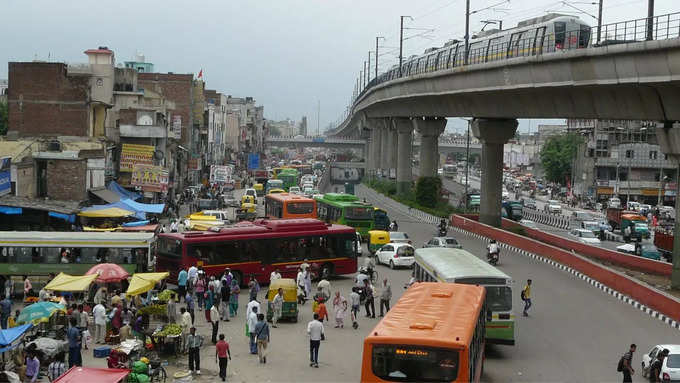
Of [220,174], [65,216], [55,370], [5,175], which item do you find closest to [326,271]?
[65,216]

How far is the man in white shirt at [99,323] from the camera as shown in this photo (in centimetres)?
2148

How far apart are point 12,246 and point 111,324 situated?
8042 mm

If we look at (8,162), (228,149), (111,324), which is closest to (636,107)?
(111,324)

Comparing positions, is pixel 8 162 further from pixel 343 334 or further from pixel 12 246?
pixel 343 334

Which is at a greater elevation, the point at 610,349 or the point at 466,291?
the point at 466,291

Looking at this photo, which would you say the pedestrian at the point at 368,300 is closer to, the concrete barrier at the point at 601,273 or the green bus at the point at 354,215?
the concrete barrier at the point at 601,273

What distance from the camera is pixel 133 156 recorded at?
56.0 meters

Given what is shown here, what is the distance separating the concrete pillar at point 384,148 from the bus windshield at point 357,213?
60.5 m

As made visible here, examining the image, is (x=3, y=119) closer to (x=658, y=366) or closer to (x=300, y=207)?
(x=300, y=207)

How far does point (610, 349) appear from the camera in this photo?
71.4 feet

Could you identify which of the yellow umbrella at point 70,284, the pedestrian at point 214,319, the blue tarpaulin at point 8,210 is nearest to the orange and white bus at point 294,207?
the blue tarpaulin at point 8,210

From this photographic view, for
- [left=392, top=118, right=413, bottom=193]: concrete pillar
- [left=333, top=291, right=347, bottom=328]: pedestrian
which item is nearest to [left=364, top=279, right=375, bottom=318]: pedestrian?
[left=333, top=291, right=347, bottom=328]: pedestrian

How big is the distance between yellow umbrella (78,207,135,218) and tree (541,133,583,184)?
8679cm

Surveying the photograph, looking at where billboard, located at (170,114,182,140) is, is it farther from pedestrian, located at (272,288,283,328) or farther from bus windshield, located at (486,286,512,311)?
Result: bus windshield, located at (486,286,512,311)
